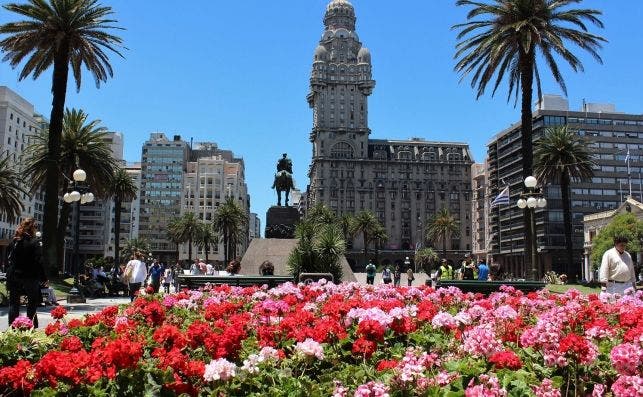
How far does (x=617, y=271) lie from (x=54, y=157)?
81.2 ft

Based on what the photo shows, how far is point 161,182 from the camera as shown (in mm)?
168875

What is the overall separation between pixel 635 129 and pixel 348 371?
117m

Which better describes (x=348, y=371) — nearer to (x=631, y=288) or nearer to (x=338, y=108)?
(x=631, y=288)

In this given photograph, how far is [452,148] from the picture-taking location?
6102 inches

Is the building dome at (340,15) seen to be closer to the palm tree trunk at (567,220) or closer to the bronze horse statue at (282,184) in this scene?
the palm tree trunk at (567,220)

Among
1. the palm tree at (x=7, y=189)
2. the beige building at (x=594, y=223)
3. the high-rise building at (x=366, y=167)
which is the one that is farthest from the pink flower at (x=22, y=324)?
the high-rise building at (x=366, y=167)

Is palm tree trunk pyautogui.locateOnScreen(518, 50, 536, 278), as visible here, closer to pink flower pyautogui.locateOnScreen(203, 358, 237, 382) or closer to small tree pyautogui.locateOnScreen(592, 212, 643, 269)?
pink flower pyautogui.locateOnScreen(203, 358, 237, 382)

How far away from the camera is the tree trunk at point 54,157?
2811 cm

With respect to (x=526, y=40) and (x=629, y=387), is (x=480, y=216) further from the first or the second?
(x=629, y=387)

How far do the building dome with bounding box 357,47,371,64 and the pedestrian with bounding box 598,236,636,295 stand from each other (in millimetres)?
142151

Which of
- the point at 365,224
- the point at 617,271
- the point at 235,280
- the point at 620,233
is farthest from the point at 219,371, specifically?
the point at 365,224

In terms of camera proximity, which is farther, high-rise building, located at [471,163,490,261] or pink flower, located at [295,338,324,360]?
high-rise building, located at [471,163,490,261]

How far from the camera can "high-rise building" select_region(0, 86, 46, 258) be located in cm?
9450

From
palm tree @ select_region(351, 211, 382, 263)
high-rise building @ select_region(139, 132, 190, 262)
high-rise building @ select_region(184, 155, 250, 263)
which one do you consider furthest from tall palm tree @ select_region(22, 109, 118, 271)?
high-rise building @ select_region(139, 132, 190, 262)
